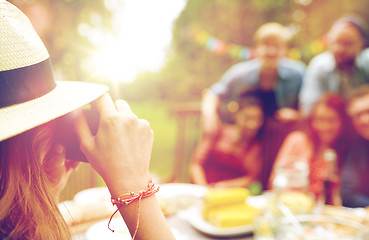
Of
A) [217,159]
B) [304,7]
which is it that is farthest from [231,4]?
[217,159]

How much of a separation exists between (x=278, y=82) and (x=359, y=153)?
1080mm

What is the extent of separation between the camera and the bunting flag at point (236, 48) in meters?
5.78

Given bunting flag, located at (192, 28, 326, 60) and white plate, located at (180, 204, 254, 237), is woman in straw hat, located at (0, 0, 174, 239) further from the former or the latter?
bunting flag, located at (192, 28, 326, 60)

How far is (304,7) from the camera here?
21.2 ft

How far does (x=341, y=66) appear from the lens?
10.4ft

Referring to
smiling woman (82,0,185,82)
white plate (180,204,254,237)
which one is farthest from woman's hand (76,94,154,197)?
smiling woman (82,0,185,82)

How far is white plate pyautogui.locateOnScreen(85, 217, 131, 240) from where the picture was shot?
3.28 ft

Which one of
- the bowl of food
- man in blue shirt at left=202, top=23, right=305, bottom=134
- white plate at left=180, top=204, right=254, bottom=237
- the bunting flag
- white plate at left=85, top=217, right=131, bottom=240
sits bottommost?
white plate at left=180, top=204, right=254, bottom=237

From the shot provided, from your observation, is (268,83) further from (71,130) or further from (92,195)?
(71,130)

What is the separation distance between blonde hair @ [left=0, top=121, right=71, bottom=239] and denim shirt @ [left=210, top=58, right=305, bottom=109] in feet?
8.75

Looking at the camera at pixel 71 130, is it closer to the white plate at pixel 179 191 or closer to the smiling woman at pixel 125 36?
the white plate at pixel 179 191

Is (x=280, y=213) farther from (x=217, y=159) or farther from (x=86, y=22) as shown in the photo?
(x=86, y=22)

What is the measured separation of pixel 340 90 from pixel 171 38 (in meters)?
5.02

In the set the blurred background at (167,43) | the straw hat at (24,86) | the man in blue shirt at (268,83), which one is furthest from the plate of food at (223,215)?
the man in blue shirt at (268,83)
